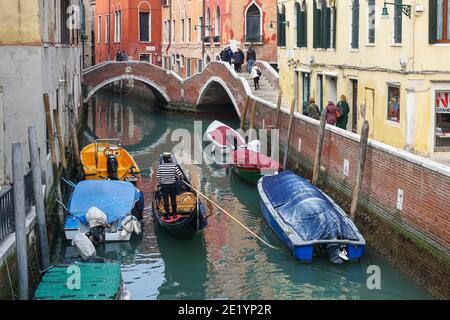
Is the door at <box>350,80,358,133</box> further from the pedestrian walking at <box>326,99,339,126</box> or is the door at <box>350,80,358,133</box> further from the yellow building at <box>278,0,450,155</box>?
the pedestrian walking at <box>326,99,339,126</box>

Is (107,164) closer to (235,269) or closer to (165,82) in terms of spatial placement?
(235,269)

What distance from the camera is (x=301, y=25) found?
16000 millimetres

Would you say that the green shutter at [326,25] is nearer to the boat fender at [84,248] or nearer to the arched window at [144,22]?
the boat fender at [84,248]

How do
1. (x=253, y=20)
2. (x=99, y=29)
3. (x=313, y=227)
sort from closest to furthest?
(x=313, y=227), (x=253, y=20), (x=99, y=29)

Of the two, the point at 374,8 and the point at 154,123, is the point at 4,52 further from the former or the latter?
the point at 154,123

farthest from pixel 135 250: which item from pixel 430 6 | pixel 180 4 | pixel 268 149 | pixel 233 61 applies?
pixel 180 4

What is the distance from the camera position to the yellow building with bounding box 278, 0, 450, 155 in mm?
10422

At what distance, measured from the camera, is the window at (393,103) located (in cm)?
1137

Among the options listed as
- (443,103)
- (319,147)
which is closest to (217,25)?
(319,147)

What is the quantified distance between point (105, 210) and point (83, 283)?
10.7ft

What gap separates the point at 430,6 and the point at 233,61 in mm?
12172

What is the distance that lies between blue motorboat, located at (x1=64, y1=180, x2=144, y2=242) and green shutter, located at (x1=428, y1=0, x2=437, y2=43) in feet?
14.4

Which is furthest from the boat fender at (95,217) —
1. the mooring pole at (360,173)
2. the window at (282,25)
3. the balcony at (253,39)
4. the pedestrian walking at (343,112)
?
the balcony at (253,39)

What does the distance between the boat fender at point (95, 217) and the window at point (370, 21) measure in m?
5.46
